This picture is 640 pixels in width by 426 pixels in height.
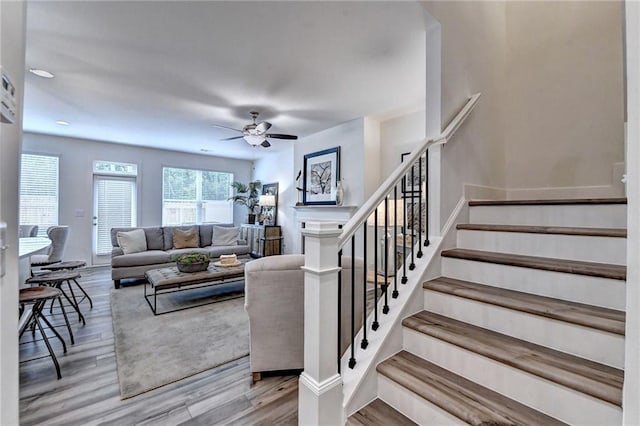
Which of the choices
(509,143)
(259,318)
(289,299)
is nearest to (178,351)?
(259,318)

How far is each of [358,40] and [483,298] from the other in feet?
7.42

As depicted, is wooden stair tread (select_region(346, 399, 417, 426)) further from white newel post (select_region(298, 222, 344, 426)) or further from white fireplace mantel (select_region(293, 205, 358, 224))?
white fireplace mantel (select_region(293, 205, 358, 224))

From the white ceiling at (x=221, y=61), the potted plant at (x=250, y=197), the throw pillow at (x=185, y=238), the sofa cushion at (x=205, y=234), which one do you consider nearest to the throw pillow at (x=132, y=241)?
the throw pillow at (x=185, y=238)

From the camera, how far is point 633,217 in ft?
2.28

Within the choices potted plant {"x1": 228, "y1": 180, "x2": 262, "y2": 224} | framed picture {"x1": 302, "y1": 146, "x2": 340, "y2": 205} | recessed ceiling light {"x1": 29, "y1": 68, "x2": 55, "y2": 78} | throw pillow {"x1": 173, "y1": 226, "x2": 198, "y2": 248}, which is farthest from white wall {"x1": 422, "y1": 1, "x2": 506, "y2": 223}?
potted plant {"x1": 228, "y1": 180, "x2": 262, "y2": 224}

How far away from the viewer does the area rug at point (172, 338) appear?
6.94ft

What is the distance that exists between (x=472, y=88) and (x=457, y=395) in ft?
7.59

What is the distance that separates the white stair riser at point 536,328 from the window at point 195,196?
6808 mm

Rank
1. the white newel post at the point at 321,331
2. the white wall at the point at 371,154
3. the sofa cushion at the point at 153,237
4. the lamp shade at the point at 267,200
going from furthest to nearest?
the lamp shade at the point at 267,200, the sofa cushion at the point at 153,237, the white wall at the point at 371,154, the white newel post at the point at 321,331

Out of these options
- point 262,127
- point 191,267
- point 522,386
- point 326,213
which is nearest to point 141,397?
point 191,267

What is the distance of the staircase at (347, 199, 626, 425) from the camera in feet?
3.71

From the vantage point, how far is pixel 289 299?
2.04m

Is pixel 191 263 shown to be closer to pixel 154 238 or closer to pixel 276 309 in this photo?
pixel 276 309

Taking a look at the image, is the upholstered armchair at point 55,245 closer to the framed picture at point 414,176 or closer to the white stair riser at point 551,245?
the framed picture at point 414,176
